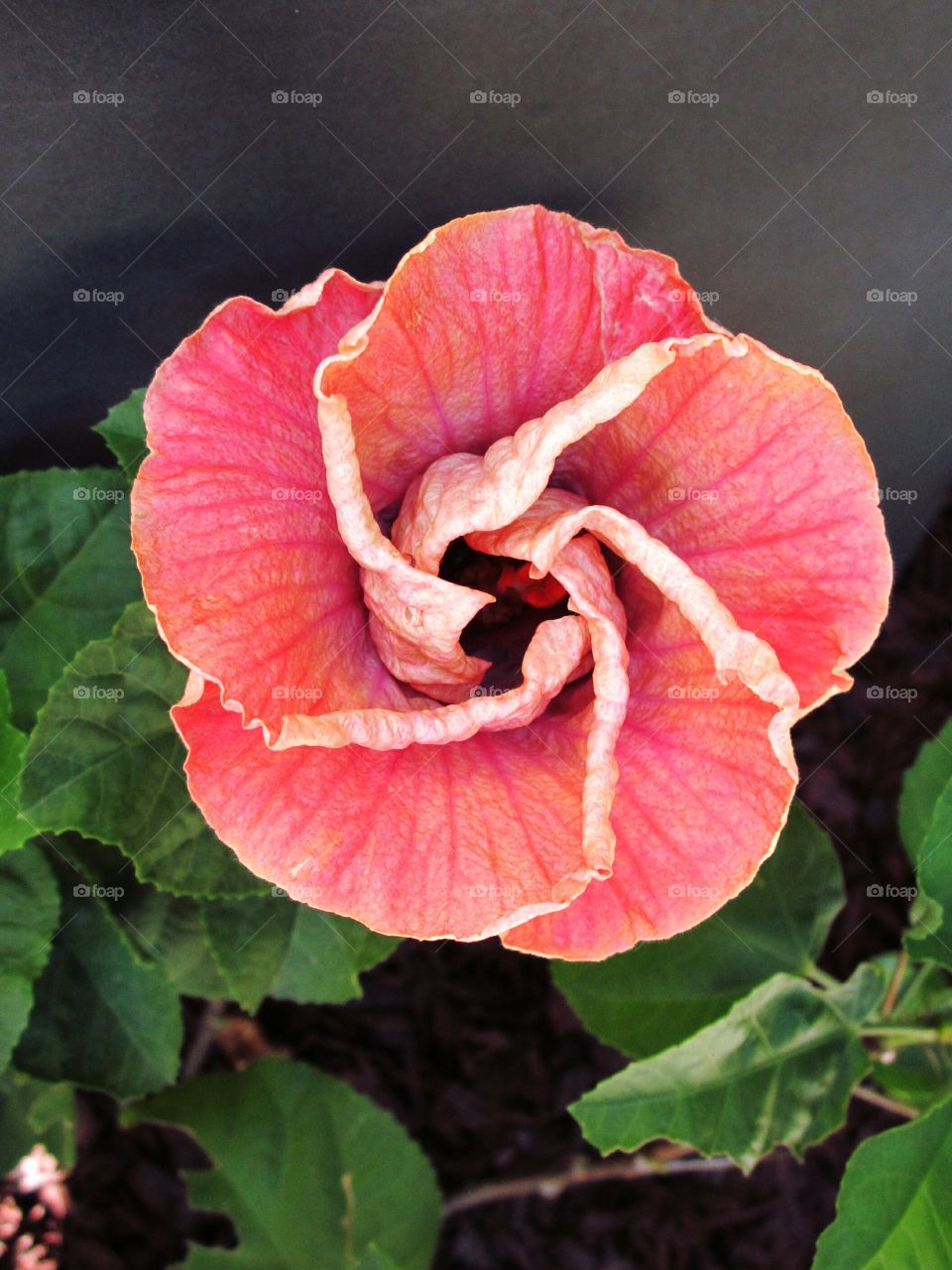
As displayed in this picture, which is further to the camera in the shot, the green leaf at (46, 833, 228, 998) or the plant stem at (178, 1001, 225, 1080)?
the plant stem at (178, 1001, 225, 1080)

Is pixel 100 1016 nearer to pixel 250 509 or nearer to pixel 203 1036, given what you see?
pixel 203 1036

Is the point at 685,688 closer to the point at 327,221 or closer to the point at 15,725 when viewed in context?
the point at 327,221

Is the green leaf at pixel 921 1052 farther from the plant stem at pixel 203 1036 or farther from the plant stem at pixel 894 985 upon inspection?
the plant stem at pixel 203 1036

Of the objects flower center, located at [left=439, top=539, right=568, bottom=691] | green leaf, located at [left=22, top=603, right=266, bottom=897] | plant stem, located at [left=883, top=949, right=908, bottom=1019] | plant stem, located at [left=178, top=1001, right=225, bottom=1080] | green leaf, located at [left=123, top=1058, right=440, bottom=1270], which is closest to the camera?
flower center, located at [left=439, top=539, right=568, bottom=691]

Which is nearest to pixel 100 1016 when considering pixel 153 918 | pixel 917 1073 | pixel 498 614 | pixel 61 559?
pixel 153 918

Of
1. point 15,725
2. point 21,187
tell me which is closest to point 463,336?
point 21,187

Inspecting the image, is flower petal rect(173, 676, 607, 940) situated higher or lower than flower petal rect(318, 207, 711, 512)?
lower

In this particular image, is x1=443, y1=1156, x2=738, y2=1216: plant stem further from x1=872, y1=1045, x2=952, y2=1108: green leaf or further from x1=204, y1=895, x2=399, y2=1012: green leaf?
x1=204, y1=895, x2=399, y2=1012: green leaf

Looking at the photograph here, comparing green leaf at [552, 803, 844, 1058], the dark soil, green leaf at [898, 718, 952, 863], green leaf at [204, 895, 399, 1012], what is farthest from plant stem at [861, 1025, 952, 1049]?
green leaf at [204, 895, 399, 1012]
